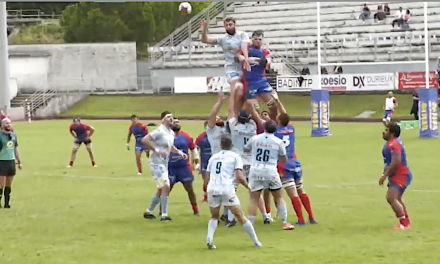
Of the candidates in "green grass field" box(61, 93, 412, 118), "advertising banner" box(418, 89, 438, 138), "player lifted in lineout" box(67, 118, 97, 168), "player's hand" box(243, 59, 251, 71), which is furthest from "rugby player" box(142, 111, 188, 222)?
"green grass field" box(61, 93, 412, 118)

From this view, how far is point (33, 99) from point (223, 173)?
164ft

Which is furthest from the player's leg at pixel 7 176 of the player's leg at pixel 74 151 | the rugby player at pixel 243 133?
the player's leg at pixel 74 151

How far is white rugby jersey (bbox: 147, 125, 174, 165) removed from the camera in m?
16.1

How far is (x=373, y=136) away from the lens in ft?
114

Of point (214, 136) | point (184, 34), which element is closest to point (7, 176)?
point (214, 136)

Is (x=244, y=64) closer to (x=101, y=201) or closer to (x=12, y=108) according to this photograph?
(x=101, y=201)

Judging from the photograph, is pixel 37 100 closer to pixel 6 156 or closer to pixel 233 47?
pixel 6 156

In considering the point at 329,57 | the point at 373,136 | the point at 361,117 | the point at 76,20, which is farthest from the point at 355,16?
the point at 76,20

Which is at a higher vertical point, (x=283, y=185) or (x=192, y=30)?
(x=192, y=30)

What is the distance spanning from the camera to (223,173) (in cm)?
1273

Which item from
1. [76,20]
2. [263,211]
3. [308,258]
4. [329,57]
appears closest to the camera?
[308,258]

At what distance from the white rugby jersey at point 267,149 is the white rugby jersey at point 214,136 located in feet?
7.16

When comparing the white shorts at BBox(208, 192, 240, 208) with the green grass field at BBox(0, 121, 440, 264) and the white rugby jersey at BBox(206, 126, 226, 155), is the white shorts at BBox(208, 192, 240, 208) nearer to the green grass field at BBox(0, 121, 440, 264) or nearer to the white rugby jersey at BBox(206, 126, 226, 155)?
the green grass field at BBox(0, 121, 440, 264)

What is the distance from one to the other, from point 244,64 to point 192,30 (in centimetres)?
4742
